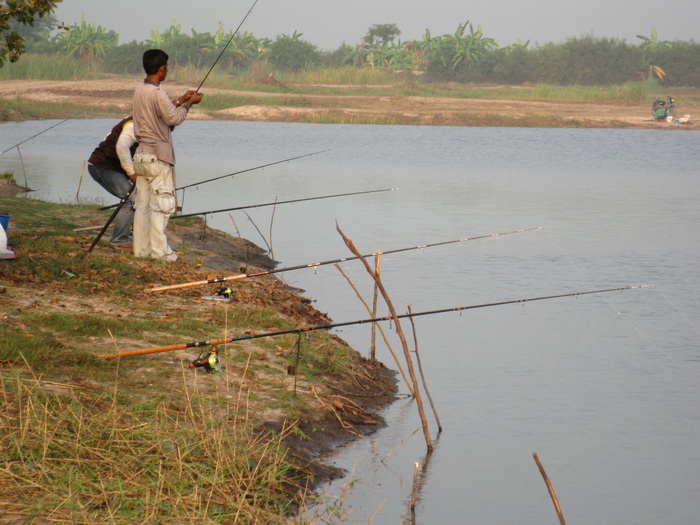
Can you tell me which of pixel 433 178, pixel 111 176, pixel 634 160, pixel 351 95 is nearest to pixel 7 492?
pixel 111 176

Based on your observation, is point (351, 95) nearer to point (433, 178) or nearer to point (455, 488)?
point (433, 178)

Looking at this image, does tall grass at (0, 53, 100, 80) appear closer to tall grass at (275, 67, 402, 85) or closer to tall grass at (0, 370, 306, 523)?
tall grass at (275, 67, 402, 85)

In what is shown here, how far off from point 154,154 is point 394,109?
110 ft

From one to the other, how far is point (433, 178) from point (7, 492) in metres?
18.8

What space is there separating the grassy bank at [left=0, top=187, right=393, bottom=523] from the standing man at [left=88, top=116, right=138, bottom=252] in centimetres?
37

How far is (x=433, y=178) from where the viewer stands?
2250 cm

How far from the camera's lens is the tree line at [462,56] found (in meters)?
57.5

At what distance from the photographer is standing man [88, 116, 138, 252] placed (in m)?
8.59

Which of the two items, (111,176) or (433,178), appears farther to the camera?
(433,178)

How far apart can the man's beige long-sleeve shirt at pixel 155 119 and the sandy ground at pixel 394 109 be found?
3085cm

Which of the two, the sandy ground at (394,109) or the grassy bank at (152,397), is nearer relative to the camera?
the grassy bank at (152,397)

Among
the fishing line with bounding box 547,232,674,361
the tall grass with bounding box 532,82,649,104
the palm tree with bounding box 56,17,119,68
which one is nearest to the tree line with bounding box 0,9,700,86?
the palm tree with bounding box 56,17,119,68

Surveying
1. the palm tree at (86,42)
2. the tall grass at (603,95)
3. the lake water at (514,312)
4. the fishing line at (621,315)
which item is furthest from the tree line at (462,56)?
the fishing line at (621,315)

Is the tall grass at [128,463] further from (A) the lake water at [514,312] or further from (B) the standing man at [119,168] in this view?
(B) the standing man at [119,168]
